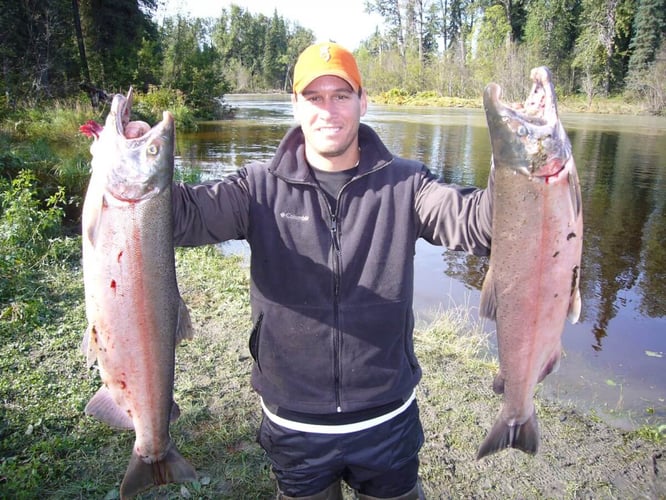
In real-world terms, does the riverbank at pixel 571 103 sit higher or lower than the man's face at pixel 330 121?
higher

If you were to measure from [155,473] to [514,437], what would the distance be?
5.69 ft

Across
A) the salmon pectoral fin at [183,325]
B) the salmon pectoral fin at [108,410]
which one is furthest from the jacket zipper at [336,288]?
the salmon pectoral fin at [108,410]

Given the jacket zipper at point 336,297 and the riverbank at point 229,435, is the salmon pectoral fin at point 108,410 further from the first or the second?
the riverbank at point 229,435

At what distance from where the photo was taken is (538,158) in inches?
84.3

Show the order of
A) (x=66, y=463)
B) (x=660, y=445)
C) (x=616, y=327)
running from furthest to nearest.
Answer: (x=616, y=327)
(x=660, y=445)
(x=66, y=463)

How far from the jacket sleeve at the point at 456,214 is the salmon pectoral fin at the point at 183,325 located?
122 cm

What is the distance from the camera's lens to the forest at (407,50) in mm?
21547

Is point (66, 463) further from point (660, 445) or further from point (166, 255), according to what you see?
point (660, 445)

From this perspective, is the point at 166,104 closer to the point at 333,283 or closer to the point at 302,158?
the point at 302,158

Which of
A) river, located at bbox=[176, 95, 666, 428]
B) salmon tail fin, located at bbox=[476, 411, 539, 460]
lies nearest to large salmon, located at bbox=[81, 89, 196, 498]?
salmon tail fin, located at bbox=[476, 411, 539, 460]

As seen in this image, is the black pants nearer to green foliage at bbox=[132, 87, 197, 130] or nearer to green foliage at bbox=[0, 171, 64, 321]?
green foliage at bbox=[0, 171, 64, 321]

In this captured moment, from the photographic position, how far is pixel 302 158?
2.65 meters

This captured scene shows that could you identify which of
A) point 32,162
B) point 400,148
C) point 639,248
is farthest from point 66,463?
point 400,148

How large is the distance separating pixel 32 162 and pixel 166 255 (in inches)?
364
